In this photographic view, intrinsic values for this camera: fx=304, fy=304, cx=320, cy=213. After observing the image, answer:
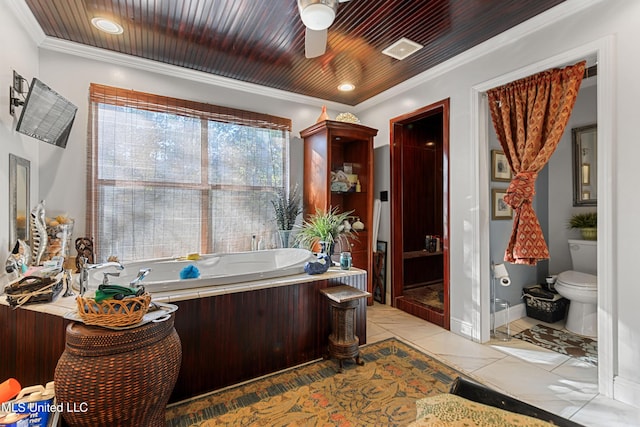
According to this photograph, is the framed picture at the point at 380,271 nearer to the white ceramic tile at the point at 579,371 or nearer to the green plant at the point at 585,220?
the white ceramic tile at the point at 579,371

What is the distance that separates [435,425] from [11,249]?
2.79 metres

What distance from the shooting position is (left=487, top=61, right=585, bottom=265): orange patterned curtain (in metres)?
2.29

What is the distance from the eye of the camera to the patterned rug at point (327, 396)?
5.80 ft

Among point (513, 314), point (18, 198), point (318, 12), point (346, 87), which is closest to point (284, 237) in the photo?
point (346, 87)

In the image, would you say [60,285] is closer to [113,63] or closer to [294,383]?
[294,383]

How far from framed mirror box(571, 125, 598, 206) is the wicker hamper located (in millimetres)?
1143

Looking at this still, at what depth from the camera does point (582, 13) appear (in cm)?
211

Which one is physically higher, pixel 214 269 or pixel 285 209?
pixel 285 209

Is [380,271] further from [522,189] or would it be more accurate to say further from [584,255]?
[584,255]

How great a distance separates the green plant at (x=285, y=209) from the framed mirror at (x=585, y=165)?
129 inches

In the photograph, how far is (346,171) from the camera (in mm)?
4035

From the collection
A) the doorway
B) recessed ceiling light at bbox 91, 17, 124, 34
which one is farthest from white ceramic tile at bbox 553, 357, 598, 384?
recessed ceiling light at bbox 91, 17, 124, 34

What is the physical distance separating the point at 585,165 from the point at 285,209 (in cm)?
351

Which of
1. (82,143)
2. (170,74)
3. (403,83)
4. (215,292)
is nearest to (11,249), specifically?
(82,143)
